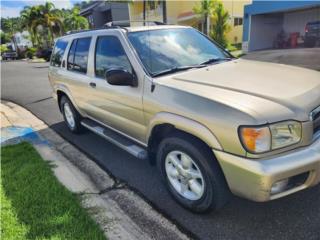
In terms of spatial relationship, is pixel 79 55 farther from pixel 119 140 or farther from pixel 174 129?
pixel 174 129

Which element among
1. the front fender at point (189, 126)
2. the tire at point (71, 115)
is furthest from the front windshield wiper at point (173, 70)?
the tire at point (71, 115)

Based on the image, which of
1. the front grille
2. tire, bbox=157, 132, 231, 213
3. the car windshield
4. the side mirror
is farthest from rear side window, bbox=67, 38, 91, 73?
the front grille

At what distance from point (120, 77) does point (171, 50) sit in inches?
30.5

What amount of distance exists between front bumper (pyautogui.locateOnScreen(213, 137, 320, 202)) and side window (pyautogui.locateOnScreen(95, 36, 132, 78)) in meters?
1.66

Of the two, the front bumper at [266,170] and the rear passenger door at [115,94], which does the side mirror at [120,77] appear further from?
the front bumper at [266,170]

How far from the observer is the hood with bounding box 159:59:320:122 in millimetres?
2436

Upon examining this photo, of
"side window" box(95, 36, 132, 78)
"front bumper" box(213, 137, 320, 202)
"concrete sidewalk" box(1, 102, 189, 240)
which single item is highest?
"side window" box(95, 36, 132, 78)

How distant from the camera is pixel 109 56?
3.99 m

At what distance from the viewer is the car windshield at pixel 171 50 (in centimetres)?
346

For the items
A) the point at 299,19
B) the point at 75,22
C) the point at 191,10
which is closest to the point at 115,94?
the point at 299,19

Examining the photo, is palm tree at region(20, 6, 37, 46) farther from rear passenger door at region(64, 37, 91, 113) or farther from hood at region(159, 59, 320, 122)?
hood at region(159, 59, 320, 122)

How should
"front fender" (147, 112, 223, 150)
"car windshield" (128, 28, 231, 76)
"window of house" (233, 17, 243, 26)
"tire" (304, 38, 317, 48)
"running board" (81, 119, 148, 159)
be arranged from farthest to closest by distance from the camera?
"window of house" (233, 17, 243, 26)
"tire" (304, 38, 317, 48)
"running board" (81, 119, 148, 159)
"car windshield" (128, 28, 231, 76)
"front fender" (147, 112, 223, 150)

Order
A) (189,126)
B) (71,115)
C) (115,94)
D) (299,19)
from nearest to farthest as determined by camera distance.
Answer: (189,126) → (115,94) → (71,115) → (299,19)

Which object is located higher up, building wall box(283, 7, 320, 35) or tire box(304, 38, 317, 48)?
building wall box(283, 7, 320, 35)
